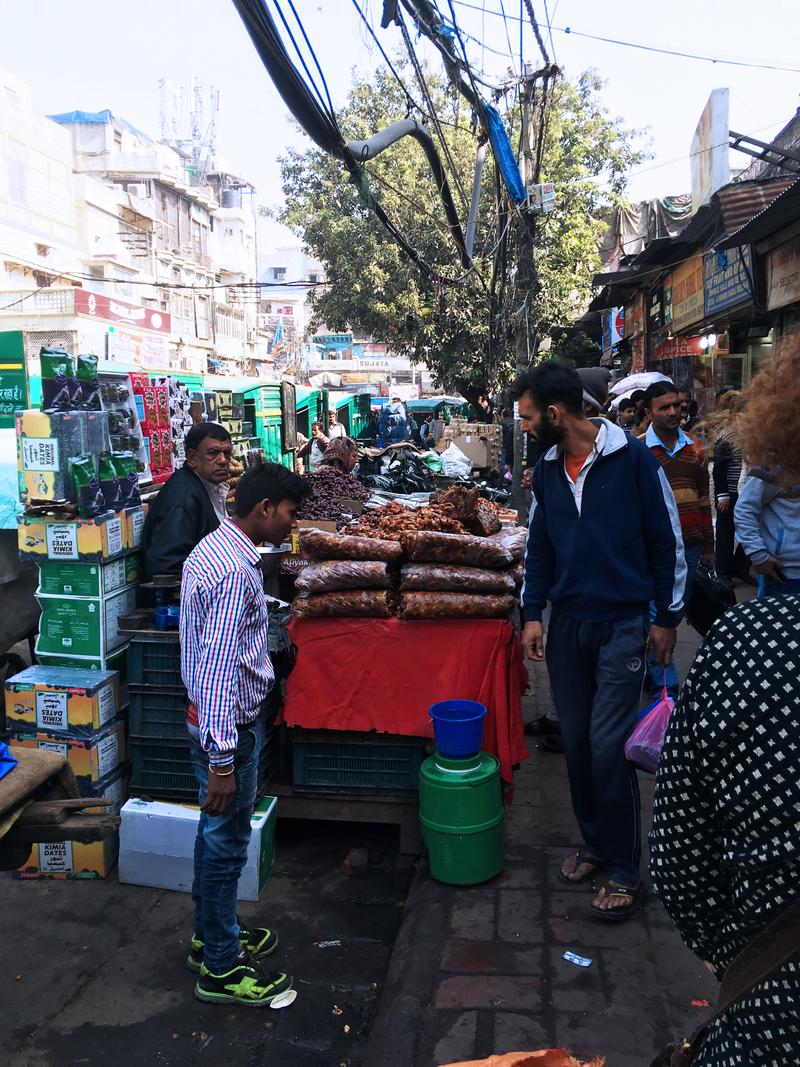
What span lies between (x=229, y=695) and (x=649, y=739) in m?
1.51

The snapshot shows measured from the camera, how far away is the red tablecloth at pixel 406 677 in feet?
13.1

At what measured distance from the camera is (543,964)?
9.87 ft

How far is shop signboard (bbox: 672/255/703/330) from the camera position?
431 inches

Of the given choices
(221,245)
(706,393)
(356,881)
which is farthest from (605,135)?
(221,245)

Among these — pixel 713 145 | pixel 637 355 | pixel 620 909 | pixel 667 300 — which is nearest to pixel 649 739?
pixel 620 909

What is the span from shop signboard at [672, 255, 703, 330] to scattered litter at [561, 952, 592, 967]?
939 cm

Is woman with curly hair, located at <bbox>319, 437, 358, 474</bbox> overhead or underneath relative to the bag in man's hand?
overhead

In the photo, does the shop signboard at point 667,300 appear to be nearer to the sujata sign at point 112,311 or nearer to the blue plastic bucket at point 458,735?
the blue plastic bucket at point 458,735

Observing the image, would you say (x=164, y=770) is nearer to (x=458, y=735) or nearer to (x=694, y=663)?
(x=458, y=735)

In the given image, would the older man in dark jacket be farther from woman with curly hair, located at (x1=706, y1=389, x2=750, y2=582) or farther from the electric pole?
the electric pole

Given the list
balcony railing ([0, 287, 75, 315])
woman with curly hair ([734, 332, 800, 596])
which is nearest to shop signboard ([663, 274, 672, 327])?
woman with curly hair ([734, 332, 800, 596])

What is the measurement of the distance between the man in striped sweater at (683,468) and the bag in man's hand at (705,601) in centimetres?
74

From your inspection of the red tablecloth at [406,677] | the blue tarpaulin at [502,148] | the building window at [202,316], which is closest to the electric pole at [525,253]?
the blue tarpaulin at [502,148]

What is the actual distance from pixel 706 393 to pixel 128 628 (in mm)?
9857
